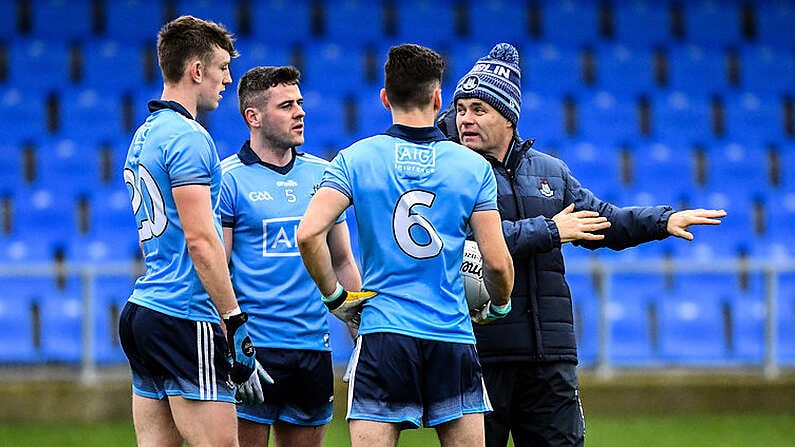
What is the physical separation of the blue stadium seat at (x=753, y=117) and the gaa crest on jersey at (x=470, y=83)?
973 cm

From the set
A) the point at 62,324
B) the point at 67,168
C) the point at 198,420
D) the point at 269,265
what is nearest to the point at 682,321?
the point at 62,324

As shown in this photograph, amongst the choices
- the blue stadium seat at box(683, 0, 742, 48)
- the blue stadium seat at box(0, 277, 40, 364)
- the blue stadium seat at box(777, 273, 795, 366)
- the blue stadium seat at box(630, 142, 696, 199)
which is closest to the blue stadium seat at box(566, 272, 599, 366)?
the blue stadium seat at box(777, 273, 795, 366)

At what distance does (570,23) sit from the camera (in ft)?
52.0

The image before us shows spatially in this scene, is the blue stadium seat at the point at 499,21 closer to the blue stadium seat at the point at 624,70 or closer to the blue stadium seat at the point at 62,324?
the blue stadium seat at the point at 624,70

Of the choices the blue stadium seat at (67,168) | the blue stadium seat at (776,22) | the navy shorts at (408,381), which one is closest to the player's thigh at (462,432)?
the navy shorts at (408,381)

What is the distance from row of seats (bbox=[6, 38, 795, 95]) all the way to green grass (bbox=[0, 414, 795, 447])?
481 centimetres

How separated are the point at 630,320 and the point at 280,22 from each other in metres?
5.80

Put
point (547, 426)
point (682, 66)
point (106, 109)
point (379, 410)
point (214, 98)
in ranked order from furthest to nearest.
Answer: point (682, 66) < point (106, 109) < point (547, 426) < point (214, 98) < point (379, 410)

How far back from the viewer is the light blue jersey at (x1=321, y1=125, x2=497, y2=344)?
16.4 ft

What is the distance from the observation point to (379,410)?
16.3 ft

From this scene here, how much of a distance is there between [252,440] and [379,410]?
1.15 m

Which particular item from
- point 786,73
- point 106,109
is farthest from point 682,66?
point 106,109

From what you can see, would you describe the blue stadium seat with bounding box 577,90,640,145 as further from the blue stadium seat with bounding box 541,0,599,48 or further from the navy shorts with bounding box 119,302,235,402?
the navy shorts with bounding box 119,302,235,402

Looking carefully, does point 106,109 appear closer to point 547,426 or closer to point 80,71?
point 80,71
